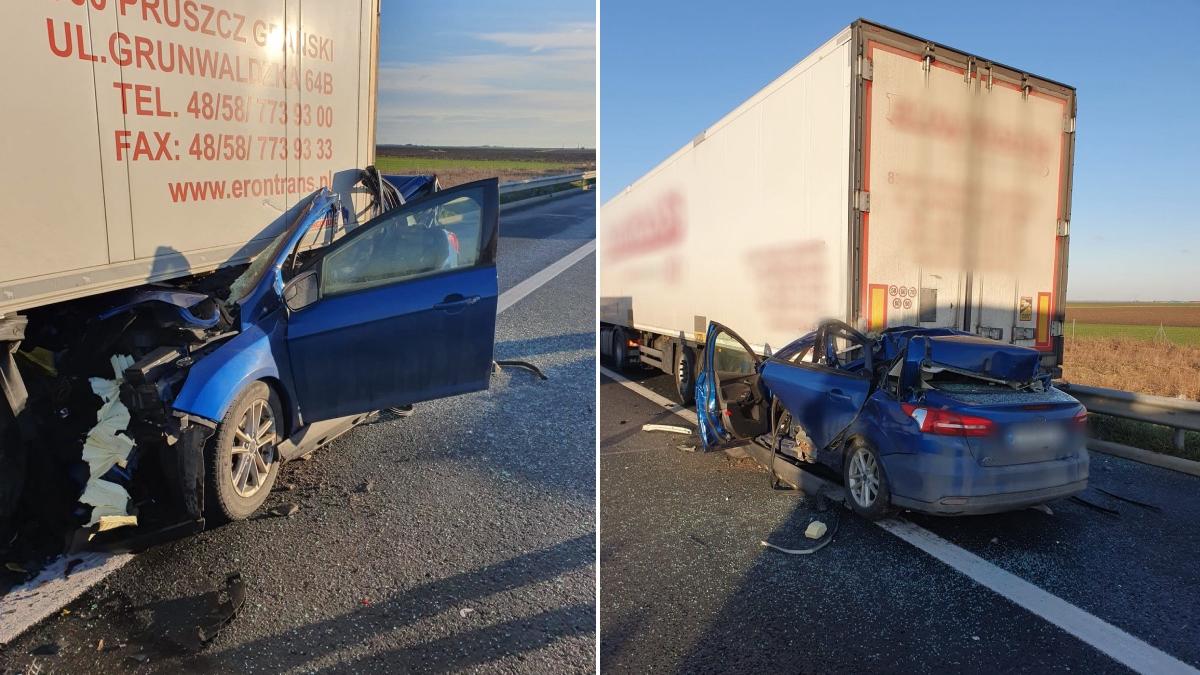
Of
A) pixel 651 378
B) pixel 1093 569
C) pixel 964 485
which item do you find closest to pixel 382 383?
pixel 964 485

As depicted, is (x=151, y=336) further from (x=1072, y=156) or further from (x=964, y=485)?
(x=1072, y=156)

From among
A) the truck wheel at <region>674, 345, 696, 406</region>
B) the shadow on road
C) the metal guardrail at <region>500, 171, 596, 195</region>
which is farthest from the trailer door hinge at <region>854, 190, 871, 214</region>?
the metal guardrail at <region>500, 171, 596, 195</region>

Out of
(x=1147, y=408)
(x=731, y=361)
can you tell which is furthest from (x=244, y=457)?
(x=1147, y=408)

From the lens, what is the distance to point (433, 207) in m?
4.84

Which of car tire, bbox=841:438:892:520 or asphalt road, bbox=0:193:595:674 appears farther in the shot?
car tire, bbox=841:438:892:520

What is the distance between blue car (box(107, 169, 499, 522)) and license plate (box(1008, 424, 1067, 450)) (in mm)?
3282

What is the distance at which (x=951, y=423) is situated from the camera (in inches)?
179

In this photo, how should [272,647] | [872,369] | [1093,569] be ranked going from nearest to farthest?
[272,647], [1093,569], [872,369]

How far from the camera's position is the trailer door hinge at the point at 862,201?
6035mm

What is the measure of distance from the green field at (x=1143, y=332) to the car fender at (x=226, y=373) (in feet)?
69.7

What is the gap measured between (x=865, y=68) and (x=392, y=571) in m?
5.05

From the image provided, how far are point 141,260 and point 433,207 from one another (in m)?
1.77

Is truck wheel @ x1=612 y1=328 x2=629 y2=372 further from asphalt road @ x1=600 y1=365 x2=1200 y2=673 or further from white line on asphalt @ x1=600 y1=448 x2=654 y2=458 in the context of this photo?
asphalt road @ x1=600 y1=365 x2=1200 y2=673

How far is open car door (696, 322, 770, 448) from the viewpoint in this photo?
650cm
